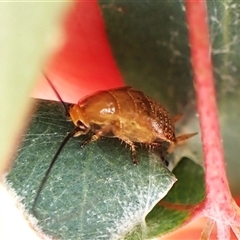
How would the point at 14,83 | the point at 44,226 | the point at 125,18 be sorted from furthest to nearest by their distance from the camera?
the point at 125,18 → the point at 44,226 → the point at 14,83

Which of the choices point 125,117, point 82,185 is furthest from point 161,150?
point 82,185

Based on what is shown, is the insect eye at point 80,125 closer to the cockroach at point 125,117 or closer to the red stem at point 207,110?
the cockroach at point 125,117

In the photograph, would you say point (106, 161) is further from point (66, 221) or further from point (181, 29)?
point (181, 29)

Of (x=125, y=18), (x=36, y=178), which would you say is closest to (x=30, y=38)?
(x=36, y=178)

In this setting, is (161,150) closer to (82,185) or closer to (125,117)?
(125,117)

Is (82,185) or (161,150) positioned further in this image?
(161,150)

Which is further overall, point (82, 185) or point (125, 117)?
point (125, 117)
